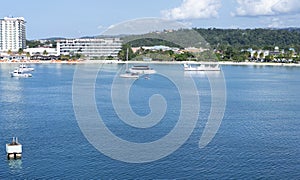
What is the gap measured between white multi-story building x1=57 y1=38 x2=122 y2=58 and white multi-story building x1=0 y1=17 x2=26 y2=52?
5.48 m

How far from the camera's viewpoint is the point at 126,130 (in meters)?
7.90

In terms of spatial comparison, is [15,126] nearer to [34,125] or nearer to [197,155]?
[34,125]

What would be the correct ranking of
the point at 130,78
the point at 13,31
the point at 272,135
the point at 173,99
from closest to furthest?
the point at 272,135
the point at 173,99
the point at 130,78
the point at 13,31

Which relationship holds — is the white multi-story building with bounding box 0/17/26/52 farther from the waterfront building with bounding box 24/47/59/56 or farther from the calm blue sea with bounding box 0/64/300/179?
the calm blue sea with bounding box 0/64/300/179

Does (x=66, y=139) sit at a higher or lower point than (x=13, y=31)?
lower

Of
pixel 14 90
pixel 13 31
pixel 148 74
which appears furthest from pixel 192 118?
pixel 13 31

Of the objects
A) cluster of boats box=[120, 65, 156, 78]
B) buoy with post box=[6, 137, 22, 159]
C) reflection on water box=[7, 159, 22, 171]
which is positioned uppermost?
cluster of boats box=[120, 65, 156, 78]

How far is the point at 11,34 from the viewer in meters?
39.6

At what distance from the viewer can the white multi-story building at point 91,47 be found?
2900cm

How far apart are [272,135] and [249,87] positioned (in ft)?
28.7

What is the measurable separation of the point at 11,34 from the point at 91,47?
10.6 m

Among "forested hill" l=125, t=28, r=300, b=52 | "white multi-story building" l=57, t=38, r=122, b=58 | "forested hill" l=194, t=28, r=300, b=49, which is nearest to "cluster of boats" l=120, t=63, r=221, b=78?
"white multi-story building" l=57, t=38, r=122, b=58

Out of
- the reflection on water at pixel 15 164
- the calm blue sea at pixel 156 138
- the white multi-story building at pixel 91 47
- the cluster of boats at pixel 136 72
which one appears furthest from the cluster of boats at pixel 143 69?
the reflection on water at pixel 15 164

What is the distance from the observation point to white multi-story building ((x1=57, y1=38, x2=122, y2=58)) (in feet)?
95.1
